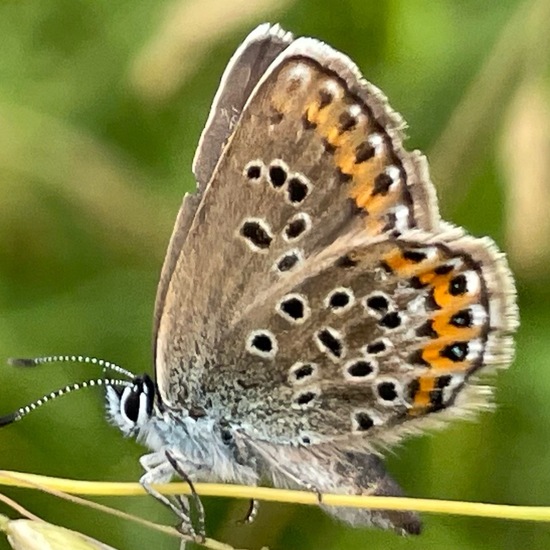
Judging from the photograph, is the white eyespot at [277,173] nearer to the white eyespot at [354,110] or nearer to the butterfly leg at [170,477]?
the white eyespot at [354,110]

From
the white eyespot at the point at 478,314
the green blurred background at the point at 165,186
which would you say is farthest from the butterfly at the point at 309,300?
the green blurred background at the point at 165,186

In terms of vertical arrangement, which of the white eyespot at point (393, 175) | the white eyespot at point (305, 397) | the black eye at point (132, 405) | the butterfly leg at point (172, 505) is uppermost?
the white eyespot at point (393, 175)

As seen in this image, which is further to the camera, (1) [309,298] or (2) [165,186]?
(2) [165,186]

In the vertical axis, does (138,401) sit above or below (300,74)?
below

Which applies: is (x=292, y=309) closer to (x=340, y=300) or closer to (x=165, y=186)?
(x=340, y=300)

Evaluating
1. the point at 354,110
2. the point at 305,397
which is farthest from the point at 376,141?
the point at 305,397

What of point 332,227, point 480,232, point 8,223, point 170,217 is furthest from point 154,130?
point 332,227

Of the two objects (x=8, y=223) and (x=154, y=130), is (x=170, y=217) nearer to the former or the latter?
(x=154, y=130)
